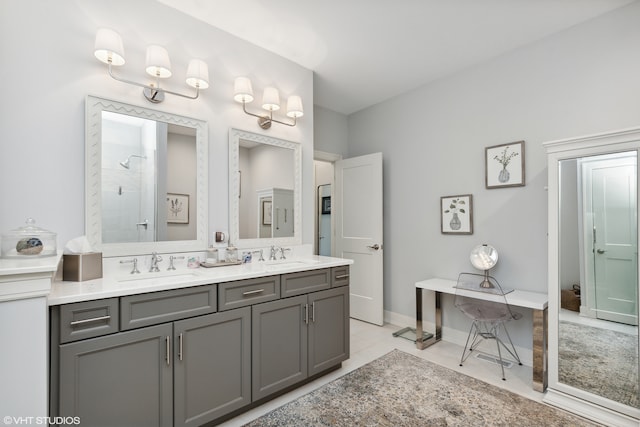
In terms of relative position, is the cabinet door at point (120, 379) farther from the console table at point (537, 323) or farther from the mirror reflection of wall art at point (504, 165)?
the mirror reflection of wall art at point (504, 165)

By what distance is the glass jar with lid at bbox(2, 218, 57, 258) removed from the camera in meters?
1.39

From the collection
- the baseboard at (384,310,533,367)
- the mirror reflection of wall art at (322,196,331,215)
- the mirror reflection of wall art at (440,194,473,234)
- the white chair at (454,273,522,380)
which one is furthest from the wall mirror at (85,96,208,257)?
the mirror reflection of wall art at (322,196,331,215)

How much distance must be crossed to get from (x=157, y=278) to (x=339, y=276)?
4.51 feet

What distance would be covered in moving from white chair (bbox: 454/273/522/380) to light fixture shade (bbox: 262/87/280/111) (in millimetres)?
2311

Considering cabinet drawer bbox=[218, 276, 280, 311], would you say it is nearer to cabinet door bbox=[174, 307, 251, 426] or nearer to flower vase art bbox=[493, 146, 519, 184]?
cabinet door bbox=[174, 307, 251, 426]

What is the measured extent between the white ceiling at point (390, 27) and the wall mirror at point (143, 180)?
0.91m

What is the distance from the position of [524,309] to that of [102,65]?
12.3 ft

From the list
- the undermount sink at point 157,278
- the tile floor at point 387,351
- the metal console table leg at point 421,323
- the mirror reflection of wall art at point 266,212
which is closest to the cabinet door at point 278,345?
the tile floor at point 387,351

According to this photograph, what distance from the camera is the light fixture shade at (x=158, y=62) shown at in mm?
2033

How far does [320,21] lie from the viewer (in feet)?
7.93

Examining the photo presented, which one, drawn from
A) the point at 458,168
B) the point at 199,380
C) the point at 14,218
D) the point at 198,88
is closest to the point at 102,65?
the point at 198,88

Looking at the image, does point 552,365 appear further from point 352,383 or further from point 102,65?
point 102,65

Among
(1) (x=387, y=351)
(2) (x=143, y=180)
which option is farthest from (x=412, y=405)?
(2) (x=143, y=180)

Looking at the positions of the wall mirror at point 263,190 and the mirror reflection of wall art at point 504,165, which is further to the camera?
the mirror reflection of wall art at point 504,165
